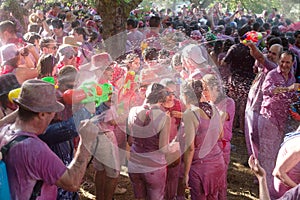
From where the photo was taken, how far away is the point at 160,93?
368cm

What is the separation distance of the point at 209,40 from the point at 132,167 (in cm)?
506

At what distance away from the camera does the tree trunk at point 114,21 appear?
25.6 feet

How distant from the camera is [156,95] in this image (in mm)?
3664

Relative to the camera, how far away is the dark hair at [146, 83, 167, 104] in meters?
3.67

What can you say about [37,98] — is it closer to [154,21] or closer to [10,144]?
[10,144]

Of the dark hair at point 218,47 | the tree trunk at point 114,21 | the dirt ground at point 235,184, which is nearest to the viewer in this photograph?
the dirt ground at point 235,184

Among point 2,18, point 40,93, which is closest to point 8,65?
point 40,93

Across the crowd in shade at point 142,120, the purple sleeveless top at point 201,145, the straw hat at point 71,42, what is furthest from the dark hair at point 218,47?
the purple sleeveless top at point 201,145

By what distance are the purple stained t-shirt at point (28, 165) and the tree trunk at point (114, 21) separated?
17.7 ft

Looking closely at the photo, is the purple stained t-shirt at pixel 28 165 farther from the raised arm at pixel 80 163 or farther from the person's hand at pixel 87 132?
the person's hand at pixel 87 132

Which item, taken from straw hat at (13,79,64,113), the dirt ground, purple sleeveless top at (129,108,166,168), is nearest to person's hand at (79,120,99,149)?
straw hat at (13,79,64,113)

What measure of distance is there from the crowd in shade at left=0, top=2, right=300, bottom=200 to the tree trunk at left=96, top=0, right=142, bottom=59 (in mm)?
997

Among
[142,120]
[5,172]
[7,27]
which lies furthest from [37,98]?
[7,27]

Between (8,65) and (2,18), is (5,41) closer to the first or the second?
(8,65)
